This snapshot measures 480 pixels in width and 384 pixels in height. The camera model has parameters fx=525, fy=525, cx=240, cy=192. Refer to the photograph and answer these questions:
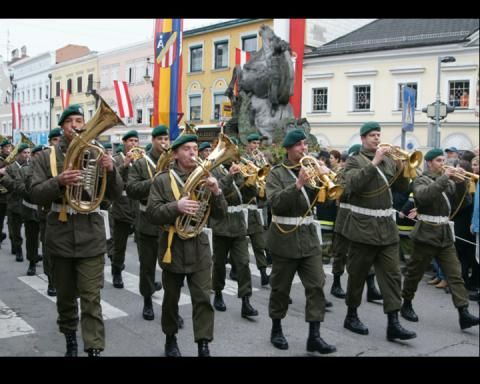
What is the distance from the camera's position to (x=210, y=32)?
37.9m

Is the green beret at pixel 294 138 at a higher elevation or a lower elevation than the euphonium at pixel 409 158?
higher

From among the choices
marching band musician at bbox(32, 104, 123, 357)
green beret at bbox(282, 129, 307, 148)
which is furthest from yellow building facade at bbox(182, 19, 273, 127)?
marching band musician at bbox(32, 104, 123, 357)

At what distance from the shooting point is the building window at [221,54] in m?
37.8

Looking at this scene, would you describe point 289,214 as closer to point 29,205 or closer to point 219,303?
point 219,303

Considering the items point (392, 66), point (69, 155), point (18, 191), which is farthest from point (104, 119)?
point (392, 66)

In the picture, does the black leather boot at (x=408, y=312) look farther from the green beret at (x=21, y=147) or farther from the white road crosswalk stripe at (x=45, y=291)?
the green beret at (x=21, y=147)

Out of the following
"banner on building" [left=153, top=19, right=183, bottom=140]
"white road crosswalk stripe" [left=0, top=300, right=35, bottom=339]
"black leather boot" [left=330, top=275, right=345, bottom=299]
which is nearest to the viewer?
"white road crosswalk stripe" [left=0, top=300, right=35, bottom=339]

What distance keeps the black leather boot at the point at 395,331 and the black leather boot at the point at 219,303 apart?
2.09 m

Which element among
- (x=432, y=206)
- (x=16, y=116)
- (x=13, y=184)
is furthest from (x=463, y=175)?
(x=16, y=116)

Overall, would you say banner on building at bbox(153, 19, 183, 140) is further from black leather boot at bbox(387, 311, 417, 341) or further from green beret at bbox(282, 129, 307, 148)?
black leather boot at bbox(387, 311, 417, 341)

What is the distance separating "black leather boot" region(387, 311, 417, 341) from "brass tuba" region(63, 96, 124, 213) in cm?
323

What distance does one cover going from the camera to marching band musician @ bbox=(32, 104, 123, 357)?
15.3 feet

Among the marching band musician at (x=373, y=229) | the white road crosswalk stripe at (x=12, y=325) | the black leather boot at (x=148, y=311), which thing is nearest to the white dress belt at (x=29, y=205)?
the white road crosswalk stripe at (x=12, y=325)

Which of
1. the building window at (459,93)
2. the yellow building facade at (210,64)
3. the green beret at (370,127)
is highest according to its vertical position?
the yellow building facade at (210,64)
